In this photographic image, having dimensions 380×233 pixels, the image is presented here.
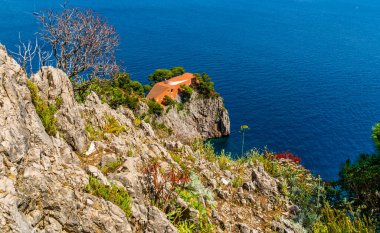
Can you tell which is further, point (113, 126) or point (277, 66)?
point (277, 66)

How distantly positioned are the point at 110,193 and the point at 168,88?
7042 centimetres

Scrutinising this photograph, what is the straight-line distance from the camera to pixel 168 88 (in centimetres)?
8156

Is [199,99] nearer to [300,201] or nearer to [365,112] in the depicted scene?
[365,112]

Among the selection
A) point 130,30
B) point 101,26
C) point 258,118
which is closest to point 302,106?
point 258,118

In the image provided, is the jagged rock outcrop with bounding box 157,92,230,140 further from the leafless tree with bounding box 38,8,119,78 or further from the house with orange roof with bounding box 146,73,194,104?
the leafless tree with bounding box 38,8,119,78

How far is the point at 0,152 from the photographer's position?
31.2 feet

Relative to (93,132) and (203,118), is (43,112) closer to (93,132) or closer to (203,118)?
(93,132)

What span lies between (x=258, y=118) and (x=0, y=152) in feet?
285

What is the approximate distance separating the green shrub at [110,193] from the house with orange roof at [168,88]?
66.5 metres

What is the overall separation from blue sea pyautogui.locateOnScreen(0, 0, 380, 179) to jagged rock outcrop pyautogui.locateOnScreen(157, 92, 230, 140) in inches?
160

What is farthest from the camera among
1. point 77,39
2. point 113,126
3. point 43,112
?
point 77,39

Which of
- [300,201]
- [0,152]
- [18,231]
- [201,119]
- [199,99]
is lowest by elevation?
[201,119]

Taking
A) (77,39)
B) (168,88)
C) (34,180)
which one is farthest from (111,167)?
(168,88)

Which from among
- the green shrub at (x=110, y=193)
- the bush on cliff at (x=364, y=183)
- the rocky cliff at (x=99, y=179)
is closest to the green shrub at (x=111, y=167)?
the rocky cliff at (x=99, y=179)
